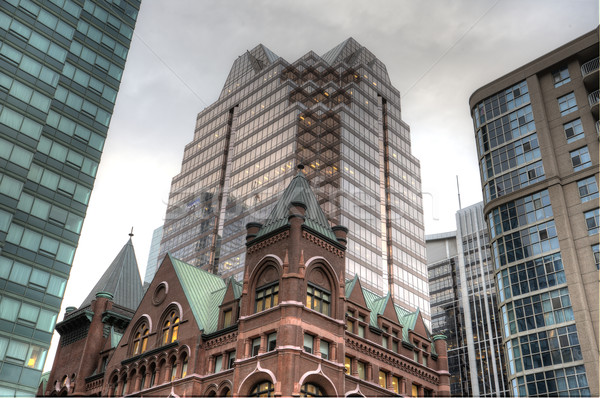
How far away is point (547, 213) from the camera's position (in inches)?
2795

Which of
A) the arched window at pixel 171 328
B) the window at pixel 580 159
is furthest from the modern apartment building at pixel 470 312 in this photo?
the arched window at pixel 171 328

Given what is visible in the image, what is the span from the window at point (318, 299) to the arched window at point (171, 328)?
551 inches

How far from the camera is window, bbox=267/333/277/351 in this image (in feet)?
148

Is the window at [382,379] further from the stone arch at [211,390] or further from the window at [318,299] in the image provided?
the stone arch at [211,390]

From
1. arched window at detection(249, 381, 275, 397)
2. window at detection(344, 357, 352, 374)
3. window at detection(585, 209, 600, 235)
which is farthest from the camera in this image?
window at detection(585, 209, 600, 235)

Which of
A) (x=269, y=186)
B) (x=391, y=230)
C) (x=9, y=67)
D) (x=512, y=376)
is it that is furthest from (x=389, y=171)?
(x=9, y=67)

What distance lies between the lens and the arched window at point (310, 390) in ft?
142

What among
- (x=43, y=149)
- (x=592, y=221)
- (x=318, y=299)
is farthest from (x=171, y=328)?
(x=592, y=221)

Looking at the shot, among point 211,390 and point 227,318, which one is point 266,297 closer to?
point 227,318

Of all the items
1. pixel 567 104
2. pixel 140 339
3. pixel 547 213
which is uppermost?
pixel 567 104

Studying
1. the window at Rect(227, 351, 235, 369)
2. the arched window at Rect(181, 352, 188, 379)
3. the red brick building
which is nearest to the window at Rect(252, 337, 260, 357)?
the red brick building

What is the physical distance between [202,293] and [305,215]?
1349cm

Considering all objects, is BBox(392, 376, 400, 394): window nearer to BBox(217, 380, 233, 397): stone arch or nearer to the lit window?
BBox(217, 380, 233, 397): stone arch

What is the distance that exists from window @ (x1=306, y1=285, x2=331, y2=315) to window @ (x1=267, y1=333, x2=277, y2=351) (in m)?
3.48
